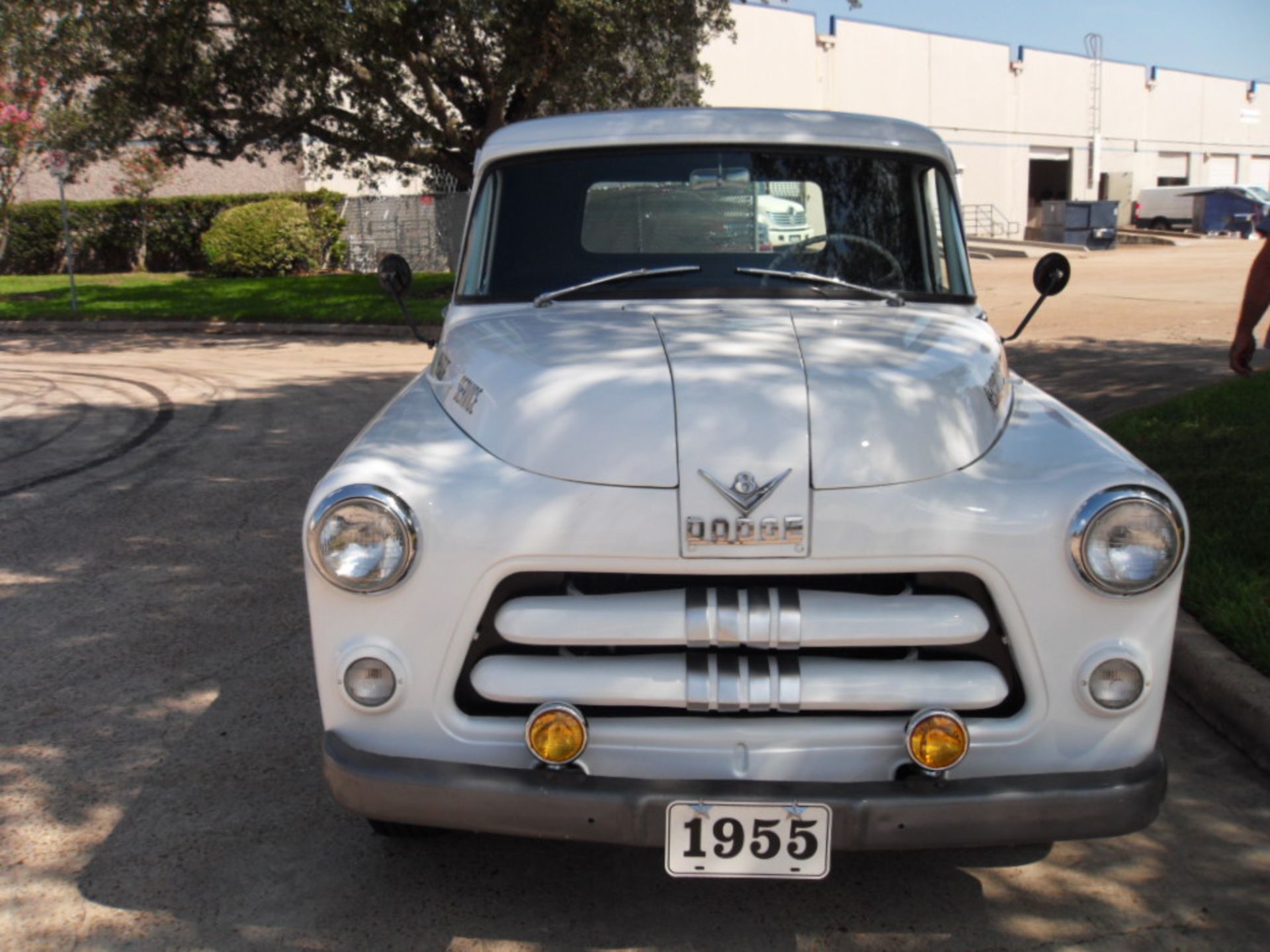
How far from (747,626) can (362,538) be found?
87 centimetres

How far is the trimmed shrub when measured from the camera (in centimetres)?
2422

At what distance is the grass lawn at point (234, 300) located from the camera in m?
18.4

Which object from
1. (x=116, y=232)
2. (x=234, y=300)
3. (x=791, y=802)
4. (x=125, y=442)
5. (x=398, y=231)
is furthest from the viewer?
(x=116, y=232)

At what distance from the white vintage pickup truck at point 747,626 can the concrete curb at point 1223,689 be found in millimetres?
1458

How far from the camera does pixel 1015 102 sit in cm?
4550

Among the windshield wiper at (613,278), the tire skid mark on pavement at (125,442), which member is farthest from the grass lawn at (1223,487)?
the tire skid mark on pavement at (125,442)

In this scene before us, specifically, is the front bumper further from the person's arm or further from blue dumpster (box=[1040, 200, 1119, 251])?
blue dumpster (box=[1040, 200, 1119, 251])

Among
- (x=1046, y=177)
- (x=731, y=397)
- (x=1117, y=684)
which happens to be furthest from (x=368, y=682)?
(x=1046, y=177)

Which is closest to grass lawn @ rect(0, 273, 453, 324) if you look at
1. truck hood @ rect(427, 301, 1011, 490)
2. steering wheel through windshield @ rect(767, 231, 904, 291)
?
steering wheel through windshield @ rect(767, 231, 904, 291)

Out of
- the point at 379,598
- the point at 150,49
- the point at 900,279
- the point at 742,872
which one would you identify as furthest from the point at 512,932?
the point at 150,49

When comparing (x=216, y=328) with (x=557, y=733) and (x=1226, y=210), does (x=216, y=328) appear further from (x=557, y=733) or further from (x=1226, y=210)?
(x=1226, y=210)

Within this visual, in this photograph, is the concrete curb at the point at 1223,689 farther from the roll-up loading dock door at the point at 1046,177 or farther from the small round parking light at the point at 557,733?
the roll-up loading dock door at the point at 1046,177

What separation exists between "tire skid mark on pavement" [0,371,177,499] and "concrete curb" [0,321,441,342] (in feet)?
15.5

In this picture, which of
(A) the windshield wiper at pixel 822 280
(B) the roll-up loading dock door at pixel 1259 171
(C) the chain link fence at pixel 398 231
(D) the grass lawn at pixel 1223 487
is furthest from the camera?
(B) the roll-up loading dock door at pixel 1259 171
